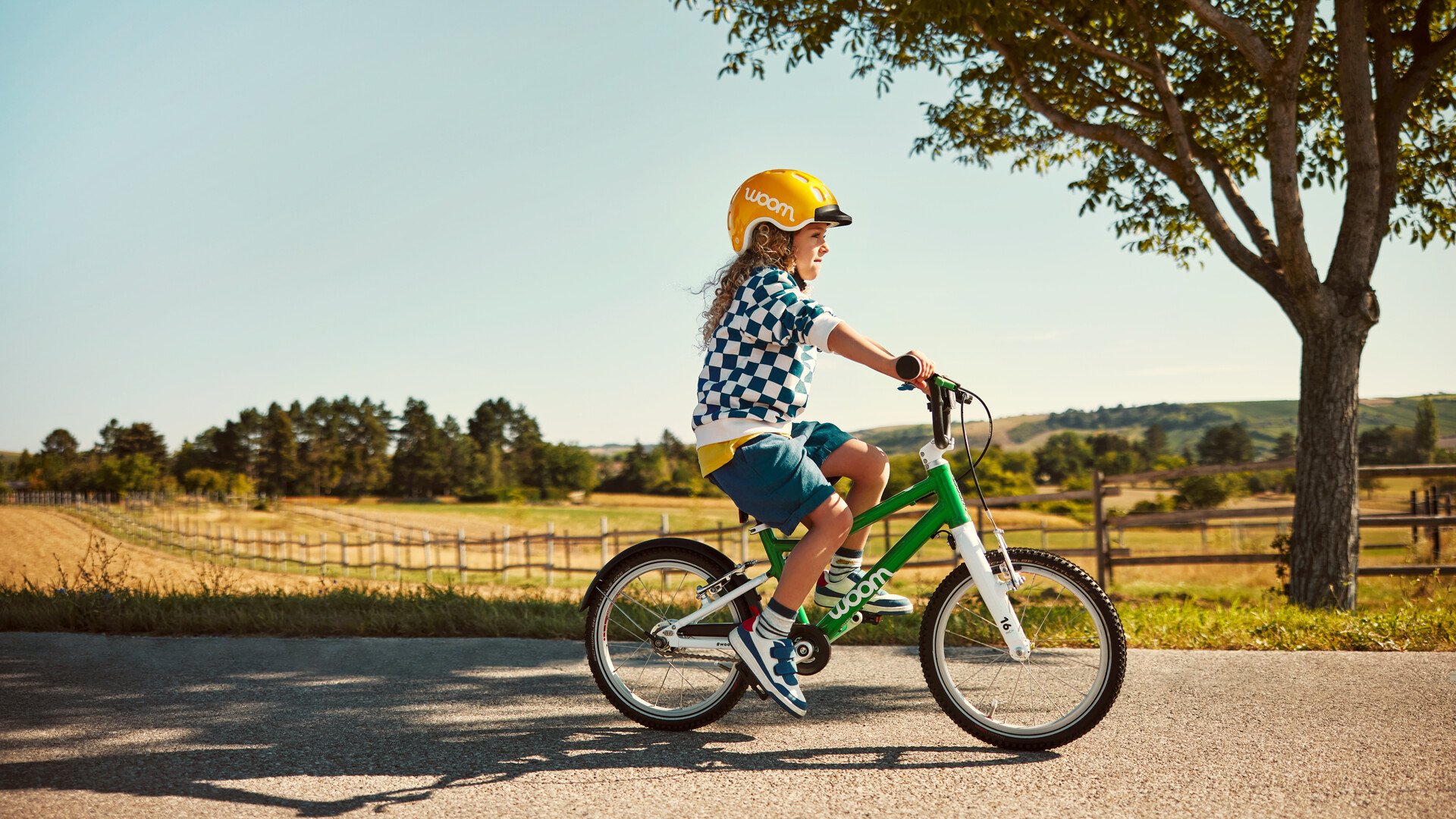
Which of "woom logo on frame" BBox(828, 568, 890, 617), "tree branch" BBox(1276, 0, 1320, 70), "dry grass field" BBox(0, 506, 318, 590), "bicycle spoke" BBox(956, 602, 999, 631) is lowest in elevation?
"dry grass field" BBox(0, 506, 318, 590)

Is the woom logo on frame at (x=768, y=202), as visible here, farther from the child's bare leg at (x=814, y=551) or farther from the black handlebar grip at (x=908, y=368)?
the child's bare leg at (x=814, y=551)

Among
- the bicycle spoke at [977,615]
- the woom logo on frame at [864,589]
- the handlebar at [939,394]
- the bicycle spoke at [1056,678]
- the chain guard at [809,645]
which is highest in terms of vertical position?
the handlebar at [939,394]

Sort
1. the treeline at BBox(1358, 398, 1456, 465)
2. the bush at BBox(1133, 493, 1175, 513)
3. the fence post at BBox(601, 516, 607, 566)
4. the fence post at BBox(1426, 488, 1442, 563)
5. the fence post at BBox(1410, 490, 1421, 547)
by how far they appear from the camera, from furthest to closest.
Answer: the bush at BBox(1133, 493, 1175, 513), the fence post at BBox(601, 516, 607, 566), the fence post at BBox(1410, 490, 1421, 547), the fence post at BBox(1426, 488, 1442, 563), the treeline at BBox(1358, 398, 1456, 465)

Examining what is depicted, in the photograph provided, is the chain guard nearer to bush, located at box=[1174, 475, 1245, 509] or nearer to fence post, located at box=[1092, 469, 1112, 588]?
fence post, located at box=[1092, 469, 1112, 588]

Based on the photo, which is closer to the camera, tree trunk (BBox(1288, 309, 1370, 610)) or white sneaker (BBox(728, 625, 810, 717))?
white sneaker (BBox(728, 625, 810, 717))

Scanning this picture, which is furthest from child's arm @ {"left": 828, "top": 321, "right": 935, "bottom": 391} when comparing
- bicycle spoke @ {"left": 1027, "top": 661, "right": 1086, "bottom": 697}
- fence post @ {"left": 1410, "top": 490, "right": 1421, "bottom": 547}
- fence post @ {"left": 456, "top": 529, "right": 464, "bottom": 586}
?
fence post @ {"left": 456, "top": 529, "right": 464, "bottom": 586}

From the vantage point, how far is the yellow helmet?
3.21 meters

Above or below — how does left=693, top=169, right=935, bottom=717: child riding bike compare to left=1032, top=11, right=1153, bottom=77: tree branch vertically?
below

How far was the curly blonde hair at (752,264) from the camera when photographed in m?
3.27

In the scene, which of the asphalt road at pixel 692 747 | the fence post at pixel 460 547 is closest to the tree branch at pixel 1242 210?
the asphalt road at pixel 692 747

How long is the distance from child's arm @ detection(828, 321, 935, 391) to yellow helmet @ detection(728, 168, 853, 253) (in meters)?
0.47

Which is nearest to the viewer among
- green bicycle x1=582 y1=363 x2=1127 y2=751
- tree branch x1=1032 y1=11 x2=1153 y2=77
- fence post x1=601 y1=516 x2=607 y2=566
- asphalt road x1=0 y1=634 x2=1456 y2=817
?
asphalt road x1=0 y1=634 x2=1456 y2=817

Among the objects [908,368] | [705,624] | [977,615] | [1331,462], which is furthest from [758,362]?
[1331,462]

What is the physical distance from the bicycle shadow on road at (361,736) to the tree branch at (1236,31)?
5.52 meters
